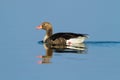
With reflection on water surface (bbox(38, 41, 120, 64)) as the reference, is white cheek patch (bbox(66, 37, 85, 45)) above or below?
above

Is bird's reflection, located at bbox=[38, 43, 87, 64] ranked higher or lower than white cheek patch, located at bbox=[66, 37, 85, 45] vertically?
lower

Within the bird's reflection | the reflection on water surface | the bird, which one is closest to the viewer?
the bird's reflection

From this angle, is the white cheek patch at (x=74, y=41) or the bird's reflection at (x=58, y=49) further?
the white cheek patch at (x=74, y=41)

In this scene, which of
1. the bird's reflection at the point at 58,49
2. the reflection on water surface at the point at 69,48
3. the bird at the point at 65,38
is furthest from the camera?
the bird at the point at 65,38

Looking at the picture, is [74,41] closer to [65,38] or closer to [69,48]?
[65,38]

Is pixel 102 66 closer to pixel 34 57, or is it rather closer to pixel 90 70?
pixel 90 70

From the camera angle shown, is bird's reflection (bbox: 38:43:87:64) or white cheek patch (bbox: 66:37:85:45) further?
white cheek patch (bbox: 66:37:85:45)

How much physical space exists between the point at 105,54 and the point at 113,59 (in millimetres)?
554

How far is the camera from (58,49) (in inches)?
387

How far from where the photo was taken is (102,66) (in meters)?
7.76

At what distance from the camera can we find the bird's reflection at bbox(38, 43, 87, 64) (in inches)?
330

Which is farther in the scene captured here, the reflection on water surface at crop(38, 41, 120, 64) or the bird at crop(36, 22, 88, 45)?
the bird at crop(36, 22, 88, 45)

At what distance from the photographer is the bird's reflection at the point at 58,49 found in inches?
330

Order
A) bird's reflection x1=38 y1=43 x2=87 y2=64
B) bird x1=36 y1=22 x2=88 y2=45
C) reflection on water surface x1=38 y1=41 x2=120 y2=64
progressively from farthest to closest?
1. bird x1=36 y1=22 x2=88 y2=45
2. reflection on water surface x1=38 y1=41 x2=120 y2=64
3. bird's reflection x1=38 y1=43 x2=87 y2=64
